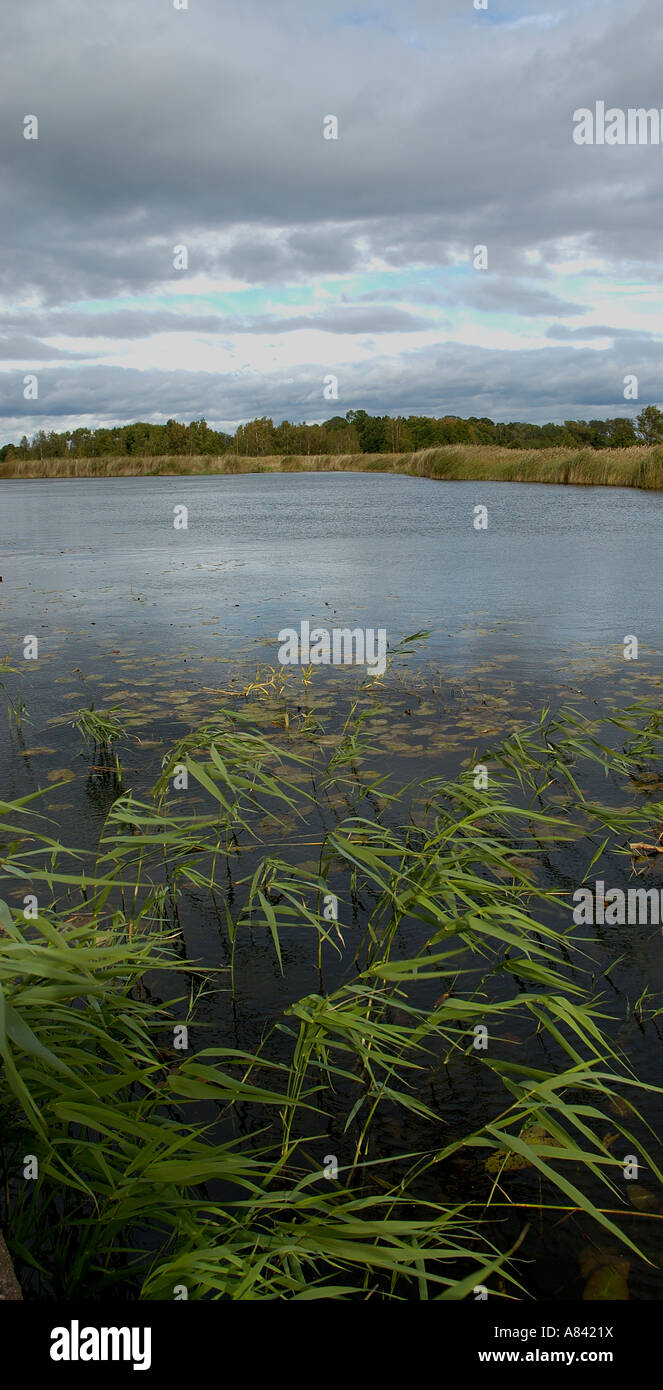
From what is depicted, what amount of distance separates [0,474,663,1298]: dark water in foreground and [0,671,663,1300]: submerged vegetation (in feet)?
0.33

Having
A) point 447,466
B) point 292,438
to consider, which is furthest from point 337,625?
point 292,438

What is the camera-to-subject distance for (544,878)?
395cm

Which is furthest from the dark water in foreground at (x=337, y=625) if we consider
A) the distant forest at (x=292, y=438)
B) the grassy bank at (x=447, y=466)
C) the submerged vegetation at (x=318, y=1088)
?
the distant forest at (x=292, y=438)

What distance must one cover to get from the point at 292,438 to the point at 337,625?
93.5 metres

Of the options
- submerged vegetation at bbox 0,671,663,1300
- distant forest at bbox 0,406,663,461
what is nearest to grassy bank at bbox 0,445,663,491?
distant forest at bbox 0,406,663,461

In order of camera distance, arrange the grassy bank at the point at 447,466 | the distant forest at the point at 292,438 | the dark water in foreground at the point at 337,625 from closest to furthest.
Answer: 1. the dark water in foreground at the point at 337,625
2. the grassy bank at the point at 447,466
3. the distant forest at the point at 292,438

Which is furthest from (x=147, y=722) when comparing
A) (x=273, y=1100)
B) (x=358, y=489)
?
(x=358, y=489)

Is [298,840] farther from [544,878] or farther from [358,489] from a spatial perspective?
[358,489]

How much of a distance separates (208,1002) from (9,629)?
26.2 ft

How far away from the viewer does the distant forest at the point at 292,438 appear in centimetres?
9275

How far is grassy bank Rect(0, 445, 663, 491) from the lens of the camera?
32.9 metres

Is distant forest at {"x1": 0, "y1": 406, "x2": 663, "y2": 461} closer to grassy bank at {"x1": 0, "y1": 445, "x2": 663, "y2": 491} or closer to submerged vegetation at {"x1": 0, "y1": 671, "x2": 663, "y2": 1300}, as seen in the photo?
grassy bank at {"x1": 0, "y1": 445, "x2": 663, "y2": 491}

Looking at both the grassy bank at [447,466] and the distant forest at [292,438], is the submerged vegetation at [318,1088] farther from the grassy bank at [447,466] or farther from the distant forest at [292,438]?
the distant forest at [292,438]

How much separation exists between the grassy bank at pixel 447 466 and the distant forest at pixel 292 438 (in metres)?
9.57
